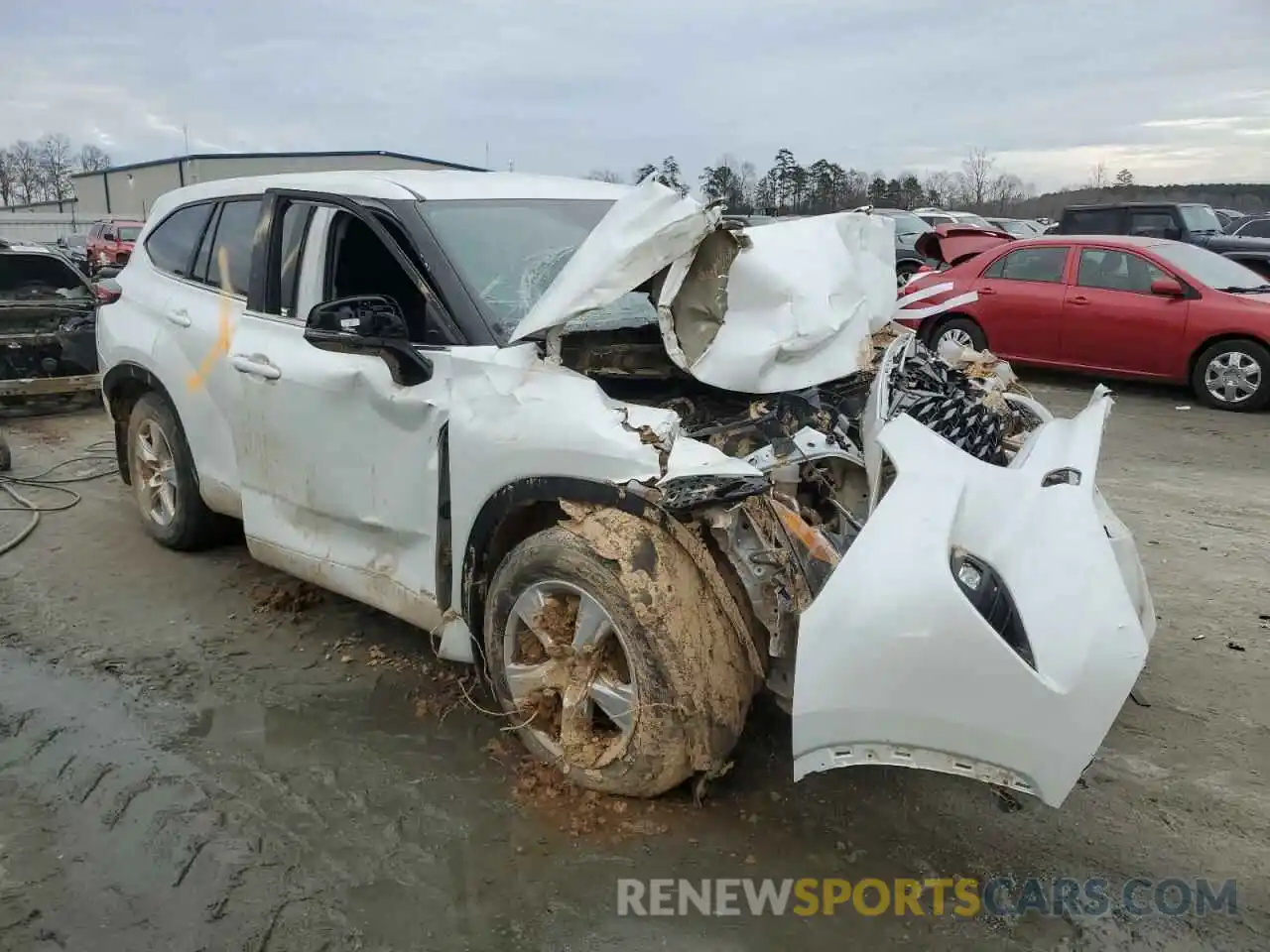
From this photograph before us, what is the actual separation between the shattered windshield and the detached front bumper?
144cm

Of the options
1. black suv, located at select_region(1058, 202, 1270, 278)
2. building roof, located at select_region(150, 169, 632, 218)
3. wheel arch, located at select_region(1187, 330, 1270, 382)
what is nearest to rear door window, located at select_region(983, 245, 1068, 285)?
wheel arch, located at select_region(1187, 330, 1270, 382)

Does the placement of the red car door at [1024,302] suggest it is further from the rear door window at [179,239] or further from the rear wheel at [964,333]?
the rear door window at [179,239]

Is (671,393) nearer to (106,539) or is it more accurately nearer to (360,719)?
(360,719)

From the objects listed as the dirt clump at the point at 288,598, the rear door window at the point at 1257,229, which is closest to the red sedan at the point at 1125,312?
the dirt clump at the point at 288,598

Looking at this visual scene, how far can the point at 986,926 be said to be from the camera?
2.60 m

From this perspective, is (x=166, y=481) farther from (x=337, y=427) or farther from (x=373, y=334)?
(x=373, y=334)

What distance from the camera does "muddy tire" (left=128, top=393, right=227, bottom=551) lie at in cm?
487

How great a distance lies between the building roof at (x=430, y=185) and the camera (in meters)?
3.82

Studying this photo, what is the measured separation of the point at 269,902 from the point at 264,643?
1753 mm

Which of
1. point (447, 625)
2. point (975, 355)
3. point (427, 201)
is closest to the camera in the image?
point (447, 625)

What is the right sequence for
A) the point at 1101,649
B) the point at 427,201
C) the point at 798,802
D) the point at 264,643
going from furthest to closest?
the point at 264,643 → the point at 427,201 → the point at 798,802 → the point at 1101,649

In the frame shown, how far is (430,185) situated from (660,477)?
184cm

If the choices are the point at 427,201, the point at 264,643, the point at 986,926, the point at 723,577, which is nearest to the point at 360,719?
the point at 264,643

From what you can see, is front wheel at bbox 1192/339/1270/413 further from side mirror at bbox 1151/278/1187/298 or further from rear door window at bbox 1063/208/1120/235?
rear door window at bbox 1063/208/1120/235
